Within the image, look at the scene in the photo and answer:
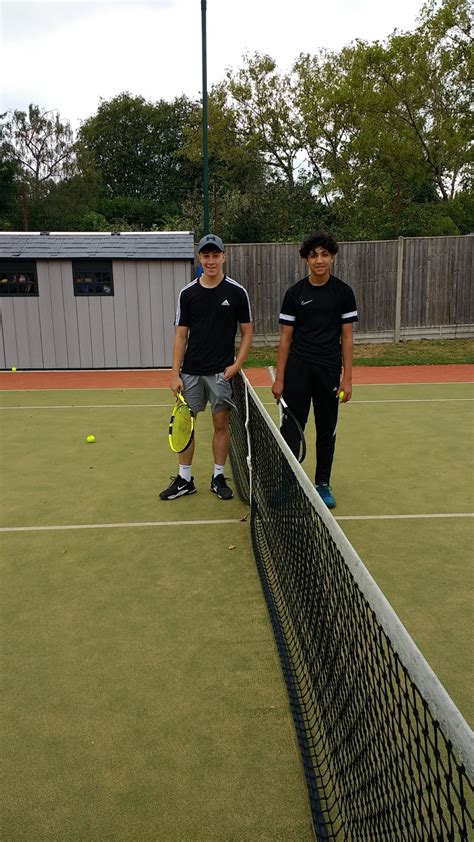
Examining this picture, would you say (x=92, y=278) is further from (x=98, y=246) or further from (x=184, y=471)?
(x=184, y=471)

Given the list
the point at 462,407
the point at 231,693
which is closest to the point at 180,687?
the point at 231,693

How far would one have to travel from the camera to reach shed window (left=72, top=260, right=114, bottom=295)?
12445mm

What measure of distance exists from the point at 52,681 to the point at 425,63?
21.6 m

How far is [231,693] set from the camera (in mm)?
2824

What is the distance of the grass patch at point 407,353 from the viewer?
1312 centimetres

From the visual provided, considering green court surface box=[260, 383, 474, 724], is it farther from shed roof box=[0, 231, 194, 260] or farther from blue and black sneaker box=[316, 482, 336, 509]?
shed roof box=[0, 231, 194, 260]

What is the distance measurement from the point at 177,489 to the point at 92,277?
8.24 m

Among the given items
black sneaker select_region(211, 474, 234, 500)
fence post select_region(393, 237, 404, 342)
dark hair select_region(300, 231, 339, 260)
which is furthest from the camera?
fence post select_region(393, 237, 404, 342)

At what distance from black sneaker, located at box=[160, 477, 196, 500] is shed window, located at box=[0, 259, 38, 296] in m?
8.41

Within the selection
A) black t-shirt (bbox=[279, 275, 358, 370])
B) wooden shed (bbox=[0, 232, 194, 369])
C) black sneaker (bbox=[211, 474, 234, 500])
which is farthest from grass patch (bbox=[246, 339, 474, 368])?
black t-shirt (bbox=[279, 275, 358, 370])

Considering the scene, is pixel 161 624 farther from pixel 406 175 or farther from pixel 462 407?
pixel 406 175

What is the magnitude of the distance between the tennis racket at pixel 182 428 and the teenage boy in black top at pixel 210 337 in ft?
0.20

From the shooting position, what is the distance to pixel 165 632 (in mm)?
3318

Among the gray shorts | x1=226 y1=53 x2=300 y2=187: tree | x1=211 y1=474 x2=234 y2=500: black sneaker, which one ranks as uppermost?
x1=226 y1=53 x2=300 y2=187: tree
